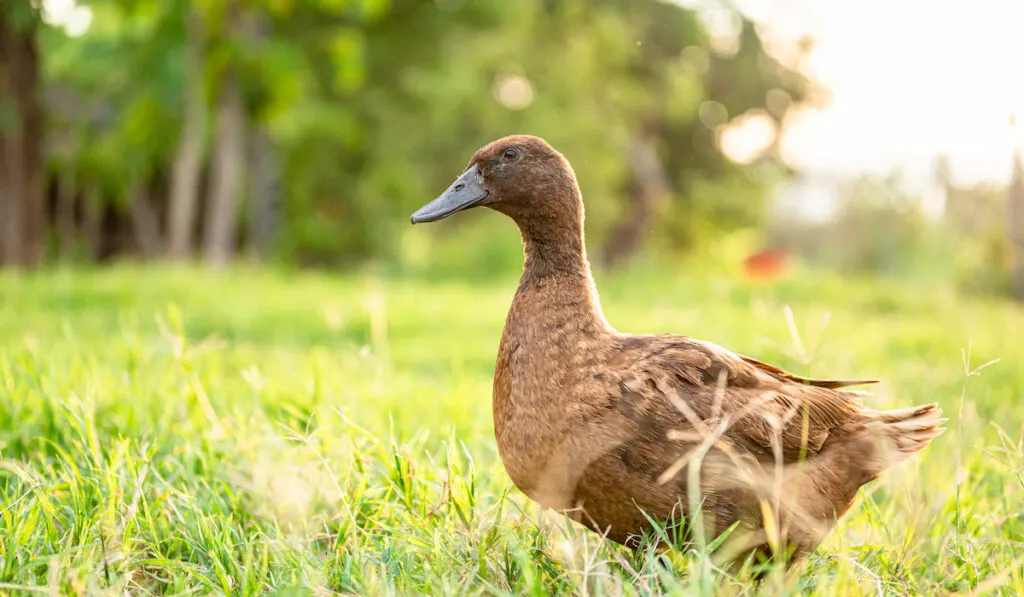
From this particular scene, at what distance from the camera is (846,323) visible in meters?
7.69

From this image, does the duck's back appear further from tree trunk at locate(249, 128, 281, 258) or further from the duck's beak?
tree trunk at locate(249, 128, 281, 258)

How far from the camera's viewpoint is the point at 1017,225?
9.91m

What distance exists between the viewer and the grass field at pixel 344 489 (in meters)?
2.11

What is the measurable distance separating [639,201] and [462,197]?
19148 millimetres

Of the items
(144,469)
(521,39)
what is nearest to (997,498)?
(144,469)

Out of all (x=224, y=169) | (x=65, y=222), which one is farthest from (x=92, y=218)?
(x=224, y=169)

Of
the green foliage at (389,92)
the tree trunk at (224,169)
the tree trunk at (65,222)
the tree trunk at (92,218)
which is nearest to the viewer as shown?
the tree trunk at (224,169)

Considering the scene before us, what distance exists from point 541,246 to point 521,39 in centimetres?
1424

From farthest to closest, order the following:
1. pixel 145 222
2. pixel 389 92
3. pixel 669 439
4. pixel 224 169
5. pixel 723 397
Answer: pixel 145 222 < pixel 389 92 < pixel 224 169 < pixel 723 397 < pixel 669 439

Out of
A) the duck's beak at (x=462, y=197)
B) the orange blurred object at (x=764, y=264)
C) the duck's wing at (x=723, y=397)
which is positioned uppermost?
the duck's beak at (x=462, y=197)

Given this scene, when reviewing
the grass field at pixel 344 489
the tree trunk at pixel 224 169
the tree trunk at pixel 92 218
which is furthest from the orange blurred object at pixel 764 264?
the tree trunk at pixel 92 218

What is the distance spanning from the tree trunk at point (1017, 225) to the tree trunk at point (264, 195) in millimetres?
11161

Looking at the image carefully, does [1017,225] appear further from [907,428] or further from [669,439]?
[669,439]

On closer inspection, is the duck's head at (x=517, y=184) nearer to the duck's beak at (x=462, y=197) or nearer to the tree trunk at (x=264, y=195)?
the duck's beak at (x=462, y=197)
